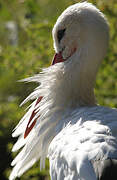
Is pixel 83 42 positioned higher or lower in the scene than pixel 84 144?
higher

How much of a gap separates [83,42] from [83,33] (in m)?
0.05

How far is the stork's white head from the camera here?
2.97 m

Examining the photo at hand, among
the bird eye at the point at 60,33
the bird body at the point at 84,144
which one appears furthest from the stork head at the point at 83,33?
the bird body at the point at 84,144

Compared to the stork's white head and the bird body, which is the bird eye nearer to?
the stork's white head

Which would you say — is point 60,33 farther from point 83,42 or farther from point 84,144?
point 84,144

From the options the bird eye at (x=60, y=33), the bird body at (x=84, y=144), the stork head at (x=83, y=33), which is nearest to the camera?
the bird body at (x=84, y=144)

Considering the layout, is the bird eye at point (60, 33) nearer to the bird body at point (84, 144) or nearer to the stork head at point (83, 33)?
the stork head at point (83, 33)

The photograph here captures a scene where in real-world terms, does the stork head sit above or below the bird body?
above

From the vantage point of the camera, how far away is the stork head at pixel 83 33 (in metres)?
2.96

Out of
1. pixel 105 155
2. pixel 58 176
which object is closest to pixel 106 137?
pixel 105 155

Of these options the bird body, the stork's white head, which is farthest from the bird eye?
the bird body

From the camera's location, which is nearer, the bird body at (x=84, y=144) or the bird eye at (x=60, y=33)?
the bird body at (x=84, y=144)

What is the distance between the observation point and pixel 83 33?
3.00 meters

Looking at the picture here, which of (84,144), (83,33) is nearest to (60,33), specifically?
(83,33)
